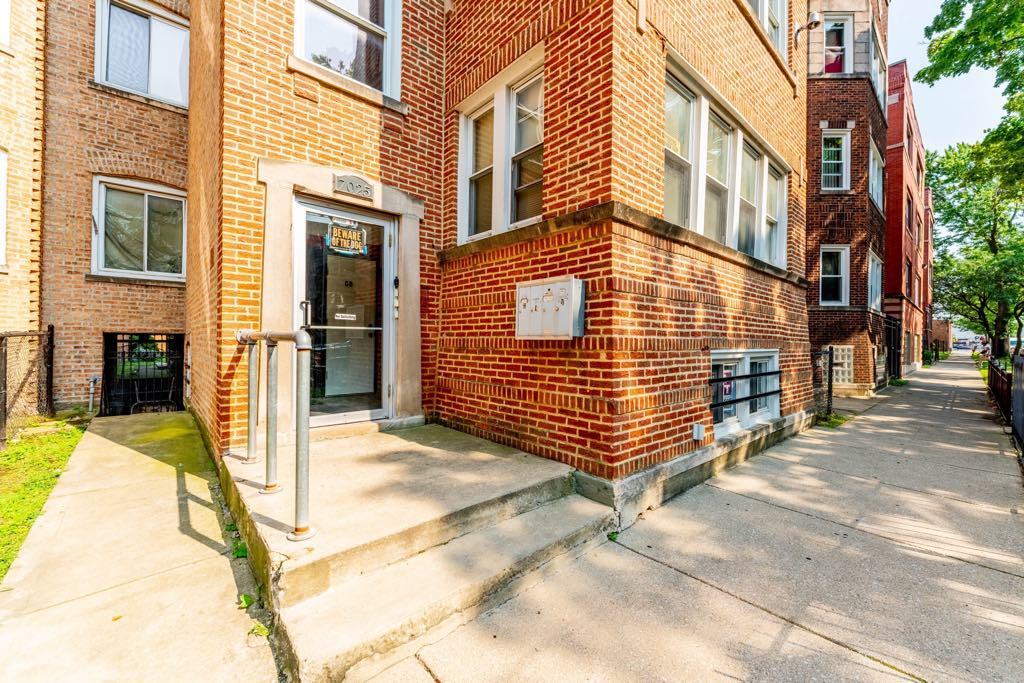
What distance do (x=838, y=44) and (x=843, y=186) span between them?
12.9 feet

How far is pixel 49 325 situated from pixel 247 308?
6.04 meters

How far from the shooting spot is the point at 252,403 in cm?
354

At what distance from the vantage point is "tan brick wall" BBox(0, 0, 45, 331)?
6688 mm

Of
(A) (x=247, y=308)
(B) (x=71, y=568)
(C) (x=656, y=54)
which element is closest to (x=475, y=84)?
(C) (x=656, y=54)

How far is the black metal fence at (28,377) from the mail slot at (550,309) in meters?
6.76

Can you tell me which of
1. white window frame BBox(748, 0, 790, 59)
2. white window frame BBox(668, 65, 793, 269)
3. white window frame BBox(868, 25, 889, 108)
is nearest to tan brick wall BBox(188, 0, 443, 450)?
white window frame BBox(668, 65, 793, 269)

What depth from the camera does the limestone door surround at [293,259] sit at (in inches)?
158

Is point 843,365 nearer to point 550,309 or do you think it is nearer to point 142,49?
point 550,309

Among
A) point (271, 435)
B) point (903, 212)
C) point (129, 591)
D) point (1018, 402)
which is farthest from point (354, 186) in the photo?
point (903, 212)

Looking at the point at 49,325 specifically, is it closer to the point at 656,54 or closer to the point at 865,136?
the point at 656,54

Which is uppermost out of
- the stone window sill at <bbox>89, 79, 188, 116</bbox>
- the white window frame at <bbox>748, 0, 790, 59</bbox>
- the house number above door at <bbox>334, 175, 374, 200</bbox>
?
the white window frame at <bbox>748, 0, 790, 59</bbox>

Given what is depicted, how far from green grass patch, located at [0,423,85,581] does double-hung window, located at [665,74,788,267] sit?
5.82 metres

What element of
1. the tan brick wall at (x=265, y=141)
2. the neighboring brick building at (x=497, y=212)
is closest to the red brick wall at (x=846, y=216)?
the neighboring brick building at (x=497, y=212)

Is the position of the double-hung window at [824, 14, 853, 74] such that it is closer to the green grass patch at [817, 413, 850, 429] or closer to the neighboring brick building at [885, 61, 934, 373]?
the neighboring brick building at [885, 61, 934, 373]
